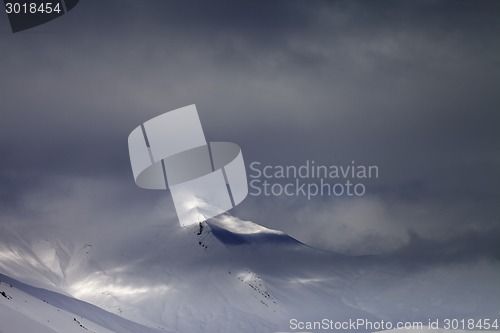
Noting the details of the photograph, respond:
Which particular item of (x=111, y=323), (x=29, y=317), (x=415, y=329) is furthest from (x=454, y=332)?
(x=29, y=317)

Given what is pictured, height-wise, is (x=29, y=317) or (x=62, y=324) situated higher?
(x=29, y=317)

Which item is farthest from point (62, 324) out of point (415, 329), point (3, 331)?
point (415, 329)

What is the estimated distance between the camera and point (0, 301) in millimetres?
80375

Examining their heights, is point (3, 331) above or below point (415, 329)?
above

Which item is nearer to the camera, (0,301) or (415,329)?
(0,301)

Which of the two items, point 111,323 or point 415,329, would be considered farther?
point 111,323

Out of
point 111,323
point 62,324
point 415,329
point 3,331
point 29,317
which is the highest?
point 3,331

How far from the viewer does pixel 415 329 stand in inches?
5837

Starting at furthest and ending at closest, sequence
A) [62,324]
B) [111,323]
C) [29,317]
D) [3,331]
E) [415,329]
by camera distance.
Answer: [111,323], [415,329], [62,324], [29,317], [3,331]

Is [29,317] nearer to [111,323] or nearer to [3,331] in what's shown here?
[3,331]

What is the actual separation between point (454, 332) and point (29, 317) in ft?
354

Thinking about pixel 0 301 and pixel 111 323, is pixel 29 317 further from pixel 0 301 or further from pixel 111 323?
pixel 111 323

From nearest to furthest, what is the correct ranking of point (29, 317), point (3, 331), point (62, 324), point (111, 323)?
point (3, 331), point (29, 317), point (62, 324), point (111, 323)

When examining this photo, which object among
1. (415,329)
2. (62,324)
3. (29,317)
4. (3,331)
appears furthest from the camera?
(415,329)
